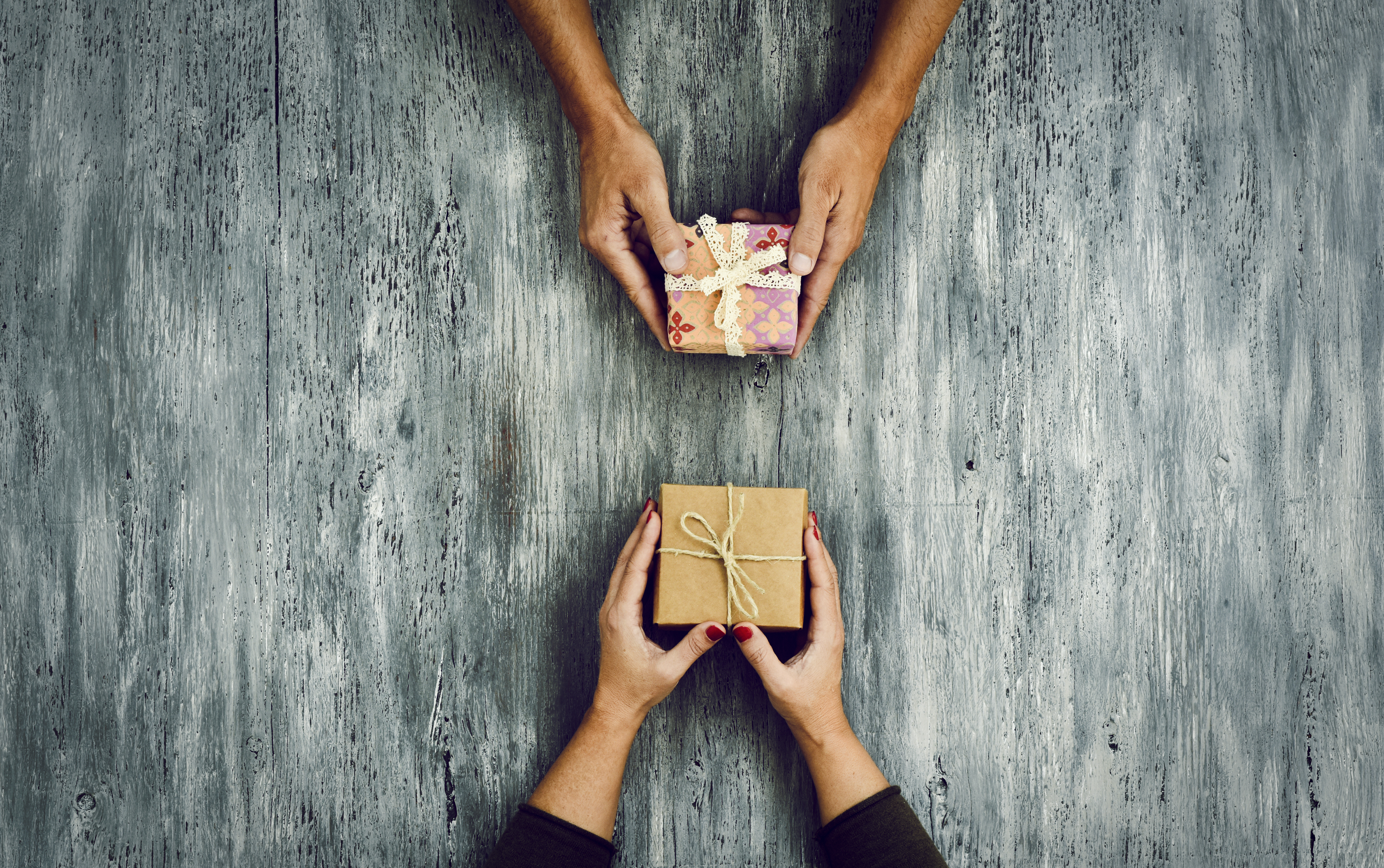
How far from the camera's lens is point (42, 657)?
1.32 m

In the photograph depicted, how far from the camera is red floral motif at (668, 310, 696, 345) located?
1.16m

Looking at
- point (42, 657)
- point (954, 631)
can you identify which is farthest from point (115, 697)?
point (954, 631)

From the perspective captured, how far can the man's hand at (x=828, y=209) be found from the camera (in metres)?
1.17

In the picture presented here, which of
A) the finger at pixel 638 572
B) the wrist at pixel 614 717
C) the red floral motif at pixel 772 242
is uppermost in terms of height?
the red floral motif at pixel 772 242

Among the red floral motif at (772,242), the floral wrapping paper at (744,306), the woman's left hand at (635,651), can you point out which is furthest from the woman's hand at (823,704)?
the red floral motif at (772,242)

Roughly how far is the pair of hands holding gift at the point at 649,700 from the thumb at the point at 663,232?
40 cm

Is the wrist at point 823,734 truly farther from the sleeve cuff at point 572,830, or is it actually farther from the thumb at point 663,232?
the thumb at point 663,232

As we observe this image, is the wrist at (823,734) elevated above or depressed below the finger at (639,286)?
below

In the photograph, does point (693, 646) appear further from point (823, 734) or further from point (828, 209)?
point (828, 209)

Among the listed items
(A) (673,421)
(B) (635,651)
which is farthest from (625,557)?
(A) (673,421)

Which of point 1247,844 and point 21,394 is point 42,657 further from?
point 1247,844

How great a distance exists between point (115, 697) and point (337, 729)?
15.3 inches

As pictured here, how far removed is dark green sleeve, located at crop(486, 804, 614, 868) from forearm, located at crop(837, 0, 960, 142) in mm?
1212

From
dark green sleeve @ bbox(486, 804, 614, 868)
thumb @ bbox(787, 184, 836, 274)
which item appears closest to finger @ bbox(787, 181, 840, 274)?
thumb @ bbox(787, 184, 836, 274)
